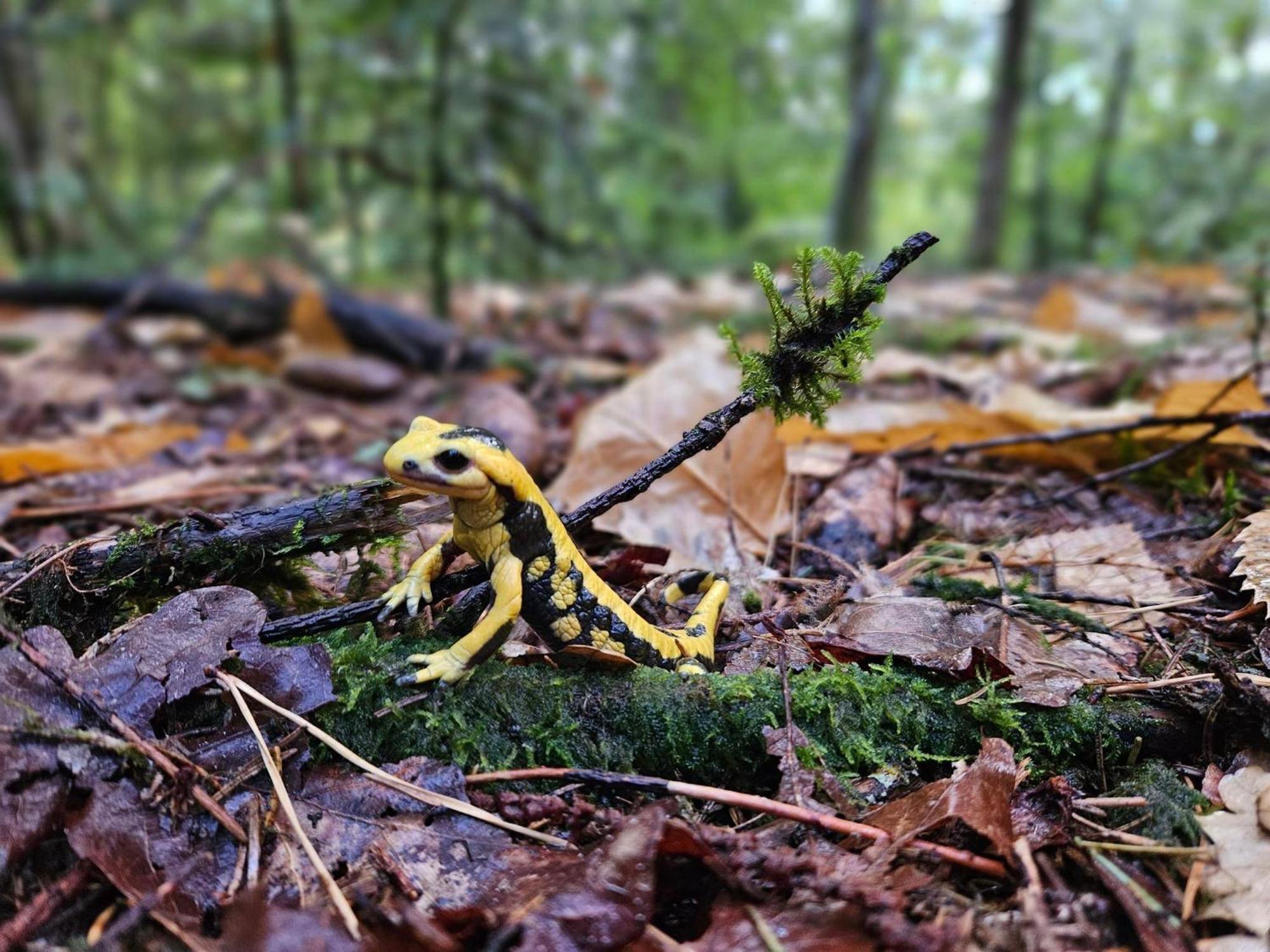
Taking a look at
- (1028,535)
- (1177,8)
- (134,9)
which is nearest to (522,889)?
(1028,535)

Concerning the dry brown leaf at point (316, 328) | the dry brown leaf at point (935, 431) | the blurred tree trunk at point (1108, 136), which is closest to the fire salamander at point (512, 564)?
the dry brown leaf at point (935, 431)

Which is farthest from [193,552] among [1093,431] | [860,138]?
[860,138]

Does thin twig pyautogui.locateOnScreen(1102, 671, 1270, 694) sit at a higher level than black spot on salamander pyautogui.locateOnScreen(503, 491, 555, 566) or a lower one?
lower

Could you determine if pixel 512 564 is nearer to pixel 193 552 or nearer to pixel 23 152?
pixel 193 552

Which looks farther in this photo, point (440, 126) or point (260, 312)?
point (260, 312)

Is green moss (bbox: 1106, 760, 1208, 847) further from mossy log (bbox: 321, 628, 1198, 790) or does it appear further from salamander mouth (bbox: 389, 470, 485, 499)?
salamander mouth (bbox: 389, 470, 485, 499)

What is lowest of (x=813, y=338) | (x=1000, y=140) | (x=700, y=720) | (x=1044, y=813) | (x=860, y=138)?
(x=1044, y=813)

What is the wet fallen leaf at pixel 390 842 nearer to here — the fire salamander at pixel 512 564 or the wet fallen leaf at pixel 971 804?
the fire salamander at pixel 512 564

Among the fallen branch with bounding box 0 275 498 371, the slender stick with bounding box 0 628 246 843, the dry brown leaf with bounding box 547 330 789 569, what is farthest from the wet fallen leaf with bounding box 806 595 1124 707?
the fallen branch with bounding box 0 275 498 371
